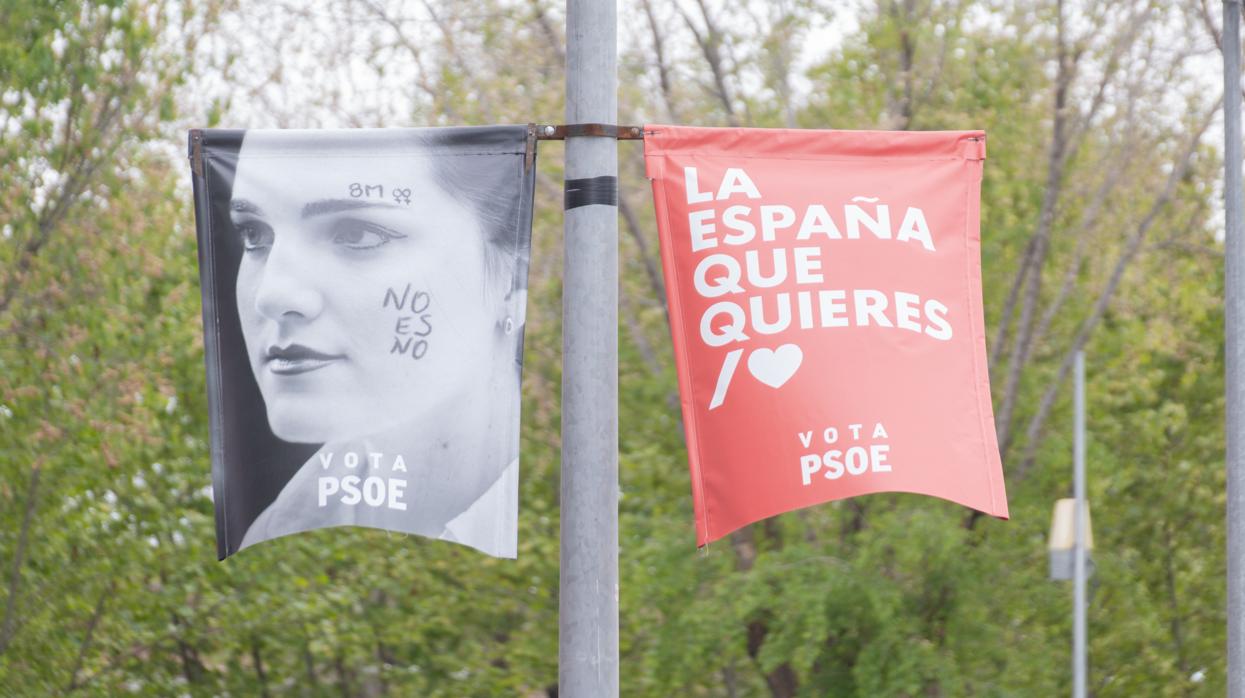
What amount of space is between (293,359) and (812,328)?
1.59 metres

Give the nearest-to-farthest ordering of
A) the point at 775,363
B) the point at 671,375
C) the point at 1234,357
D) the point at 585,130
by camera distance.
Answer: the point at 775,363 < the point at 585,130 < the point at 1234,357 < the point at 671,375

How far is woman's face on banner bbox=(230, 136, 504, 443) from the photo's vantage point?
15.5 ft

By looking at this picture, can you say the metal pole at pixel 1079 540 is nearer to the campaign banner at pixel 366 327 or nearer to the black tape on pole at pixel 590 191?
the black tape on pole at pixel 590 191

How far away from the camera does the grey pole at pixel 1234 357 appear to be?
9.30 meters

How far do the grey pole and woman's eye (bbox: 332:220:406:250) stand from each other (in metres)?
6.44

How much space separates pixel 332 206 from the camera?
4.80 m

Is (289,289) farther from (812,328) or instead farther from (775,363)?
(812,328)

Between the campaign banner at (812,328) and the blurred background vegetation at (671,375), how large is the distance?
8703mm

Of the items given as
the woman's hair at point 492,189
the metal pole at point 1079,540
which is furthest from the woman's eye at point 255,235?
the metal pole at point 1079,540

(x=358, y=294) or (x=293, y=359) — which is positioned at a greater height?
(x=358, y=294)

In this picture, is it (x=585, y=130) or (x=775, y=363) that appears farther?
(x=585, y=130)

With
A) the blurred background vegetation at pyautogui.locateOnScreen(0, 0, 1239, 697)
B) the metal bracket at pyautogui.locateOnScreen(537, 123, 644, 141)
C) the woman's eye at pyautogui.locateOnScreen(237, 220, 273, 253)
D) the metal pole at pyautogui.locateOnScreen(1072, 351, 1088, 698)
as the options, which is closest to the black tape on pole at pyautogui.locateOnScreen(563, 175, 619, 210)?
the metal bracket at pyautogui.locateOnScreen(537, 123, 644, 141)

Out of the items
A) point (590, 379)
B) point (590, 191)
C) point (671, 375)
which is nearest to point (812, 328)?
point (590, 379)

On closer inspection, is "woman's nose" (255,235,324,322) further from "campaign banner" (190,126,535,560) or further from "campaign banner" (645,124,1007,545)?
"campaign banner" (645,124,1007,545)
